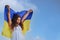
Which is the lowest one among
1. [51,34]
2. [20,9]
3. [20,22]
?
[51,34]

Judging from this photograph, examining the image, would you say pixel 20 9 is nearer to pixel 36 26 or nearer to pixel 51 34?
pixel 36 26

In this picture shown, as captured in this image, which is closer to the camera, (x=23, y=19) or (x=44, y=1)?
(x=23, y=19)

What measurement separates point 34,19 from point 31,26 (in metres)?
0.08

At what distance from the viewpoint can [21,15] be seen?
5.29 ft

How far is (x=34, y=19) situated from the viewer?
165 cm

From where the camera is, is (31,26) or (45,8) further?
(45,8)

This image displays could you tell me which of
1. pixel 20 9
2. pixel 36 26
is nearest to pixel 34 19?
pixel 36 26

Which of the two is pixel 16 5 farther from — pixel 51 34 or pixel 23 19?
pixel 51 34

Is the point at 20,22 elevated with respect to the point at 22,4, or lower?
lower

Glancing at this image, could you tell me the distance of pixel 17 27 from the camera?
158 cm

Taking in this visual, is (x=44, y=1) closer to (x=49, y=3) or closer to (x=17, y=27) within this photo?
(x=49, y=3)

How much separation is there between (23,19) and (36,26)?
161 millimetres

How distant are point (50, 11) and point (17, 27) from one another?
0.43m

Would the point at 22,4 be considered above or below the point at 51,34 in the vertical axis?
above
